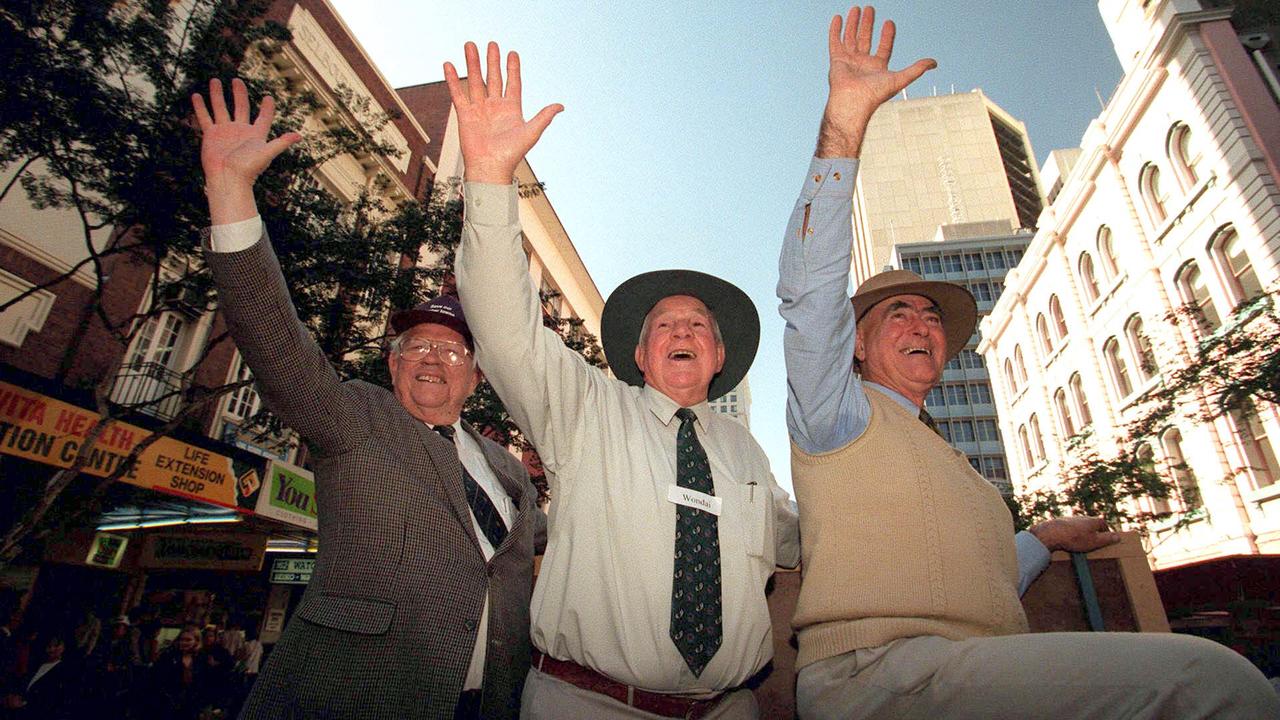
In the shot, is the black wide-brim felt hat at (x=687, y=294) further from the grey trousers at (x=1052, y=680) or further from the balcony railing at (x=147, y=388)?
the balcony railing at (x=147, y=388)

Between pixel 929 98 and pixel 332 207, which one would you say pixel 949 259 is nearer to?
pixel 929 98

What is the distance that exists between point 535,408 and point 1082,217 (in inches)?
1176

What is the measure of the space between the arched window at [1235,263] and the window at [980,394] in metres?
42.1

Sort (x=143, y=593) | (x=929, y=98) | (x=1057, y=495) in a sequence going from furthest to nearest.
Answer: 1. (x=929, y=98)
2. (x=1057, y=495)
3. (x=143, y=593)

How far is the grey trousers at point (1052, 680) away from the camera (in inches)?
49.6

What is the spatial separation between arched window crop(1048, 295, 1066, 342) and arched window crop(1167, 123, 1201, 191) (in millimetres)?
8887

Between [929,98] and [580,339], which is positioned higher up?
[929,98]

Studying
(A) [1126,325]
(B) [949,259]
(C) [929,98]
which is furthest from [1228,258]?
(C) [929,98]

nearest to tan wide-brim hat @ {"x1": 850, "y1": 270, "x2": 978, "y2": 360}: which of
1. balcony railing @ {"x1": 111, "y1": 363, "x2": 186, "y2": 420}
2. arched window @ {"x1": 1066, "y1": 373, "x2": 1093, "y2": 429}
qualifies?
balcony railing @ {"x1": 111, "y1": 363, "x2": 186, "y2": 420}

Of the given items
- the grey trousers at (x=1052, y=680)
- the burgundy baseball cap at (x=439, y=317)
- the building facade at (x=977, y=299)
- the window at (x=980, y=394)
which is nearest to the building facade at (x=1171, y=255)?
the grey trousers at (x=1052, y=680)

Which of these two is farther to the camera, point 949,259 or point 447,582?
point 949,259

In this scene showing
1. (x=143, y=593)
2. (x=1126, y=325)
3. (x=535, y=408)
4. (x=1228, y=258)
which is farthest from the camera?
(x=1126, y=325)

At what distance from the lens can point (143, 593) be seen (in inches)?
488

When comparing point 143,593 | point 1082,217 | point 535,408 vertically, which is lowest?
point 143,593
